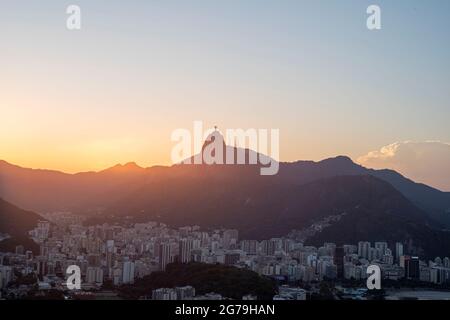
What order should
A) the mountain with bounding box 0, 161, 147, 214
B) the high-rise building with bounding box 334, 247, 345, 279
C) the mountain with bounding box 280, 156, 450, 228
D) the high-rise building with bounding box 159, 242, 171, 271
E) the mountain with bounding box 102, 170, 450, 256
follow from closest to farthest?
the high-rise building with bounding box 159, 242, 171, 271 → the high-rise building with bounding box 334, 247, 345, 279 → the mountain with bounding box 0, 161, 147, 214 → the mountain with bounding box 102, 170, 450, 256 → the mountain with bounding box 280, 156, 450, 228

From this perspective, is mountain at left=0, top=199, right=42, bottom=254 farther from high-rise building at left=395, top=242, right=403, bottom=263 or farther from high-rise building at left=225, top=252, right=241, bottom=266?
high-rise building at left=395, top=242, right=403, bottom=263

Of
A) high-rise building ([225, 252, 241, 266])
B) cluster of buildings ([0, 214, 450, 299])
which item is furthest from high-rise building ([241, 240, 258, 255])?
high-rise building ([225, 252, 241, 266])

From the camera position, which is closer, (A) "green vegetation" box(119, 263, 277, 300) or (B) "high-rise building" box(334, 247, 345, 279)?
(A) "green vegetation" box(119, 263, 277, 300)

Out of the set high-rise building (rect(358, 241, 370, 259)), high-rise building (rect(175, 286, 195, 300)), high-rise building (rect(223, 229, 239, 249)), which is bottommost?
high-rise building (rect(175, 286, 195, 300))

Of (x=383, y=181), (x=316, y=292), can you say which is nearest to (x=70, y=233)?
(x=316, y=292)

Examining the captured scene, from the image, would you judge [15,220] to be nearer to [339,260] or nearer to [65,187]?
[65,187]

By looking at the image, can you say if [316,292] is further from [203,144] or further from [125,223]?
[125,223]

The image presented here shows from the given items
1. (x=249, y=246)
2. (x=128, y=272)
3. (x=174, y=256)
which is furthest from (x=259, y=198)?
(x=128, y=272)

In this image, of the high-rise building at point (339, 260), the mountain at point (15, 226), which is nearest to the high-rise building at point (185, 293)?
the mountain at point (15, 226)
